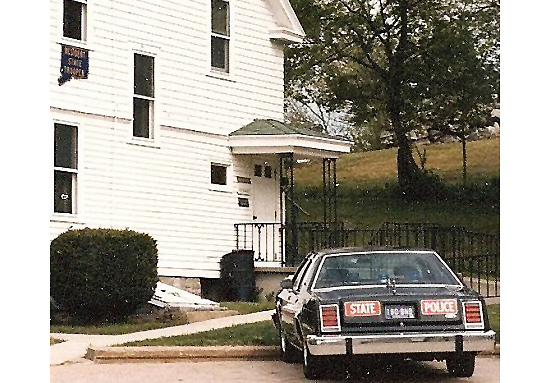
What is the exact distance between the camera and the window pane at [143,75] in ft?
63.5

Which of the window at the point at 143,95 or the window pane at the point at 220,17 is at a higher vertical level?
the window pane at the point at 220,17

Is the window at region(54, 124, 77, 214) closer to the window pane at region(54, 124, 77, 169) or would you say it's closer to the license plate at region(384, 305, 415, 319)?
the window pane at region(54, 124, 77, 169)

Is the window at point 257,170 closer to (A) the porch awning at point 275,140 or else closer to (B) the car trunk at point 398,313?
(A) the porch awning at point 275,140

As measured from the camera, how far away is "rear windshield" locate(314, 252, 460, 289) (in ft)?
36.5

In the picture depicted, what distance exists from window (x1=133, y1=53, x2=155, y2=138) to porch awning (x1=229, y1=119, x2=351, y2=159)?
2028 millimetres

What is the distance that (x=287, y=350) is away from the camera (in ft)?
40.6

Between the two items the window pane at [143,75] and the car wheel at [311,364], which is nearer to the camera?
the car wheel at [311,364]

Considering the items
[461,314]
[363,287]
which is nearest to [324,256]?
[363,287]

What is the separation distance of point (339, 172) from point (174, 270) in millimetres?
6931

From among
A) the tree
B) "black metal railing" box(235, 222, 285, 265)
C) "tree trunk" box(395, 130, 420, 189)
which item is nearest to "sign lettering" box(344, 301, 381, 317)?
"black metal railing" box(235, 222, 285, 265)

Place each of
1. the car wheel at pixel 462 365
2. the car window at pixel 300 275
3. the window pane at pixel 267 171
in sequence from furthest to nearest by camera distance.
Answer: the window pane at pixel 267 171 → the car window at pixel 300 275 → the car wheel at pixel 462 365

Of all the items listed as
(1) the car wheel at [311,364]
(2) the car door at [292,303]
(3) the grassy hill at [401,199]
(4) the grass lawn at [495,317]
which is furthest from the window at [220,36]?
(1) the car wheel at [311,364]

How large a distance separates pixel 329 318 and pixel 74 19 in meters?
9.12

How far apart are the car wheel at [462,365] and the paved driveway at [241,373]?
7 centimetres
